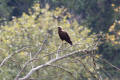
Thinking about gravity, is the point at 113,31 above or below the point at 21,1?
below

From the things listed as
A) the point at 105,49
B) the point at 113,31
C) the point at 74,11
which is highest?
the point at 74,11

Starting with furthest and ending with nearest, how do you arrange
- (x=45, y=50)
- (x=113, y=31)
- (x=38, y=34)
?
(x=113, y=31)
(x=38, y=34)
(x=45, y=50)

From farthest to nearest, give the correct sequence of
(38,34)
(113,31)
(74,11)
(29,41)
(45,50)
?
(74,11) → (113,31) → (38,34) → (29,41) → (45,50)

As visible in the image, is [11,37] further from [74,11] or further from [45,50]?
[74,11]

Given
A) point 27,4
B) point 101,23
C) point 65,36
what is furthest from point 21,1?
point 65,36

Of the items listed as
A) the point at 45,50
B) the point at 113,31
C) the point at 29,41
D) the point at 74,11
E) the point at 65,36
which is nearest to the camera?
the point at 45,50

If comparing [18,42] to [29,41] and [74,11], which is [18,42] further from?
[74,11]

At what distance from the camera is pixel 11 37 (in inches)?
393

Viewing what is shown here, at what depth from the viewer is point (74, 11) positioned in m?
19.9

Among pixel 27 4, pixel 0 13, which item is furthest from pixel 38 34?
pixel 27 4

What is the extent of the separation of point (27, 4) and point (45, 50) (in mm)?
12046

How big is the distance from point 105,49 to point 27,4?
5.74 metres

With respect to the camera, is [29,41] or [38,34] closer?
[29,41]

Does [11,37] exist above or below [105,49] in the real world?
above
